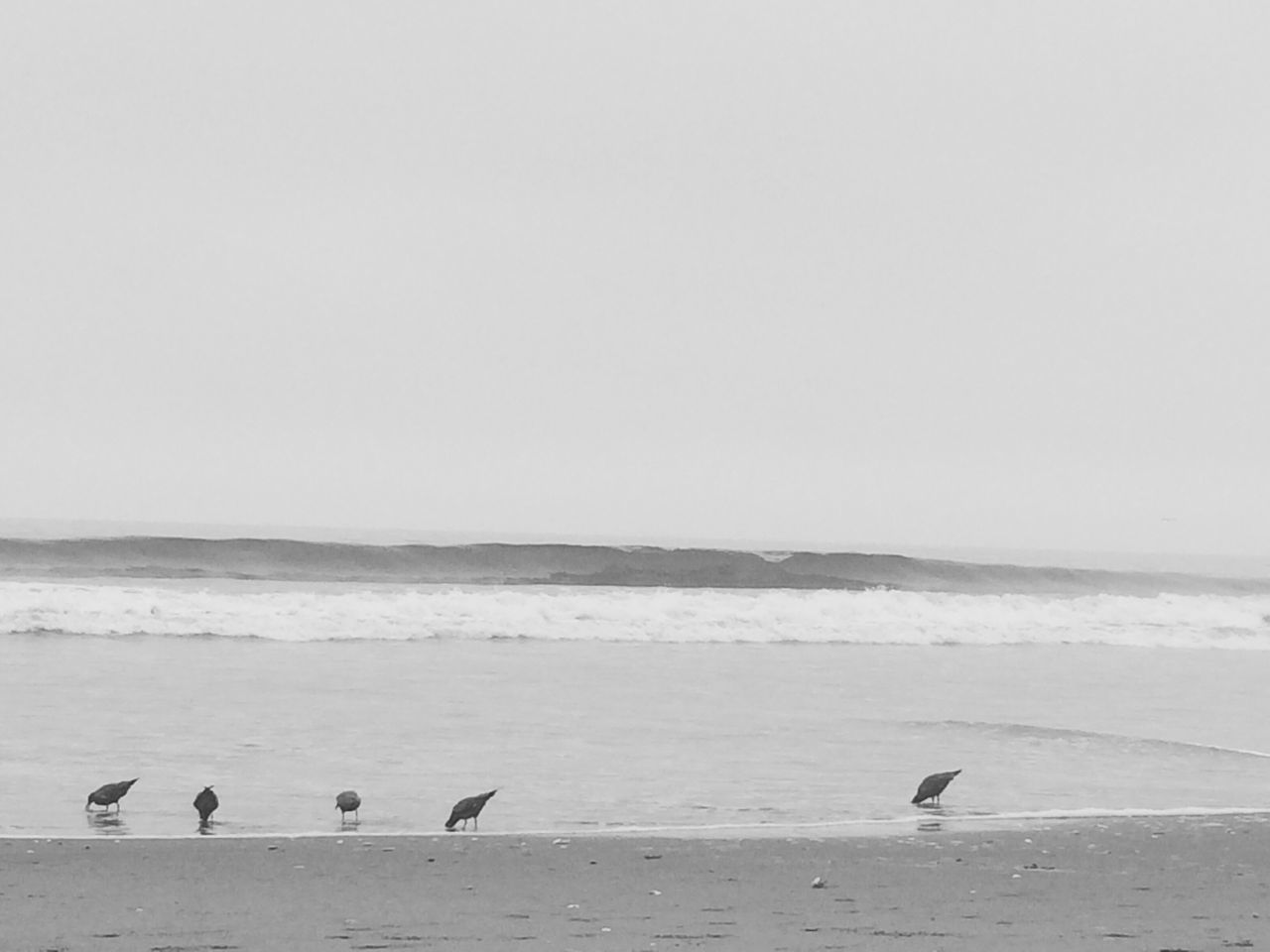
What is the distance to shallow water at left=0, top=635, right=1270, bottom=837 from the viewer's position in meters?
10.3

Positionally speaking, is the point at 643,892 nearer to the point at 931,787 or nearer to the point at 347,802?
the point at 347,802

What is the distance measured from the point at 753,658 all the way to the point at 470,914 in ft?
55.1

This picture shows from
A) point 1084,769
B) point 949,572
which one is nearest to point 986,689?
point 1084,769

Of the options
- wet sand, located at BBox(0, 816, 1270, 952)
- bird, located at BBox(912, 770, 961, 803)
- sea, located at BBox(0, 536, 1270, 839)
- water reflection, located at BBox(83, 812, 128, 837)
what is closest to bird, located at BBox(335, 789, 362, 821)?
sea, located at BBox(0, 536, 1270, 839)

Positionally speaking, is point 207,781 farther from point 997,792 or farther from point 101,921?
point 997,792

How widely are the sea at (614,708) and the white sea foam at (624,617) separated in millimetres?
80

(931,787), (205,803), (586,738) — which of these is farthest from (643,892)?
(586,738)

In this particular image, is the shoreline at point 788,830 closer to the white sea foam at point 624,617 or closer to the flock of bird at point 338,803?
the flock of bird at point 338,803

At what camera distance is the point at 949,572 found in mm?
45125

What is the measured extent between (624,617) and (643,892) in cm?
2047

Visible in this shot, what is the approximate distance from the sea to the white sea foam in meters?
0.08

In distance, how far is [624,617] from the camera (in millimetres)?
27812

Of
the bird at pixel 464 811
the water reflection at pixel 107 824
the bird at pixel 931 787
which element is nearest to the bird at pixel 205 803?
the water reflection at pixel 107 824

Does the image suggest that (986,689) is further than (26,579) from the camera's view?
No
